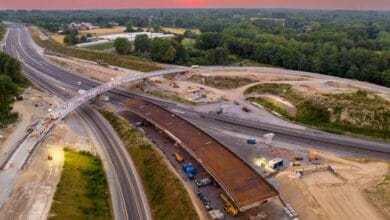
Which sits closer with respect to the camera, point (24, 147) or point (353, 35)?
point (24, 147)

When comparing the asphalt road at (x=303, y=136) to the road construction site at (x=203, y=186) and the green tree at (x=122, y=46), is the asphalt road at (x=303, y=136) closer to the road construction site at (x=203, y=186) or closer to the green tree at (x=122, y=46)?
the road construction site at (x=203, y=186)

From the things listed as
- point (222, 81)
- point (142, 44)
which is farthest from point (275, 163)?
point (142, 44)

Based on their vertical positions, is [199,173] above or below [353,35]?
below

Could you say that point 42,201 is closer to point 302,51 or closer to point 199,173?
point 199,173

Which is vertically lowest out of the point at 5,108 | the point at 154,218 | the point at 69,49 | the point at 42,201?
the point at 154,218

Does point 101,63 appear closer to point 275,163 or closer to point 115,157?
point 115,157

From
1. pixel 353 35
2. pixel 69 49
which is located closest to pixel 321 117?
pixel 353 35

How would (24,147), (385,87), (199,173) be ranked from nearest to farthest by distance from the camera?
(199,173) < (24,147) < (385,87)
